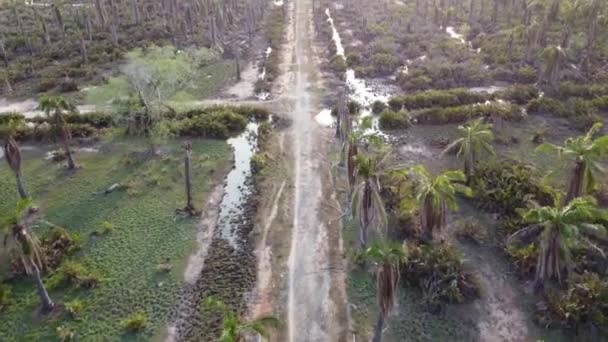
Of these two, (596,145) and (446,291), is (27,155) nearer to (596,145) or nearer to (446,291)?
(446,291)

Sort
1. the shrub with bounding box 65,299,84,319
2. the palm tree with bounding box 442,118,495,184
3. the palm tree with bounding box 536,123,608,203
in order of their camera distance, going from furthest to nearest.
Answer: the palm tree with bounding box 442,118,495,184 < the palm tree with bounding box 536,123,608,203 < the shrub with bounding box 65,299,84,319

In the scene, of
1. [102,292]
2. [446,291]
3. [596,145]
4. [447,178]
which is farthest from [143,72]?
[596,145]

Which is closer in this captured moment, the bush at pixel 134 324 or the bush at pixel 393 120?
the bush at pixel 134 324

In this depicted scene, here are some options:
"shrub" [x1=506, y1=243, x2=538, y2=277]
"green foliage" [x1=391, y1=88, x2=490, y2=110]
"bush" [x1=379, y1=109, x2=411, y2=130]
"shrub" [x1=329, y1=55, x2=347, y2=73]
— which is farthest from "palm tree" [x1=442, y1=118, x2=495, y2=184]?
"shrub" [x1=329, y1=55, x2=347, y2=73]

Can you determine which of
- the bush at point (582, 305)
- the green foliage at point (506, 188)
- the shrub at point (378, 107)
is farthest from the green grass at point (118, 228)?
the bush at point (582, 305)

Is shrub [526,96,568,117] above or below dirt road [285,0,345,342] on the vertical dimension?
above

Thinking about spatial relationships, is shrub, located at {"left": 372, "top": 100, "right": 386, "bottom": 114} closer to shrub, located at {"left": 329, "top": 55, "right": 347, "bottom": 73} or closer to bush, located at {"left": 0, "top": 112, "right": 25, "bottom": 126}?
shrub, located at {"left": 329, "top": 55, "right": 347, "bottom": 73}

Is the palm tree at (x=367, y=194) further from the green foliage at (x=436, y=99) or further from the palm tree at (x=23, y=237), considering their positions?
the green foliage at (x=436, y=99)
